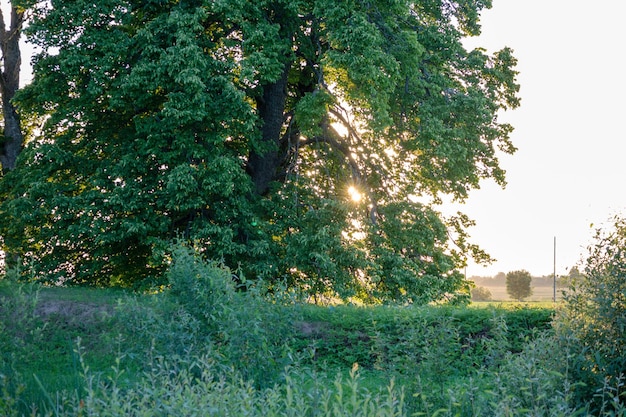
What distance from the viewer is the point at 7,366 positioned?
650 cm

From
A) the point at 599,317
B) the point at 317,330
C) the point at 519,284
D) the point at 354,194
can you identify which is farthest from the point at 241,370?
the point at 519,284

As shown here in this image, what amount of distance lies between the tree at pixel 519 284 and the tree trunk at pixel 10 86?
125ft

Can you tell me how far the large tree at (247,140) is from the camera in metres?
15.3

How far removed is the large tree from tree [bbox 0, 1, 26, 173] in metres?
2.18

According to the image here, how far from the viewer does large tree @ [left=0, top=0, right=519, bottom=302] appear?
15328 mm

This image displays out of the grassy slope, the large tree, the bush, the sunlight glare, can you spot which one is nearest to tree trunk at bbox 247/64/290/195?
the large tree

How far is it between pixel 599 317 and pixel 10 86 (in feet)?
59.7

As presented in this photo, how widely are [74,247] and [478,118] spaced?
396 inches

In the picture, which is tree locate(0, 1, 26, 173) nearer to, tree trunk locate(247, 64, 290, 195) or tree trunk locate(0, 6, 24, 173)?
tree trunk locate(0, 6, 24, 173)

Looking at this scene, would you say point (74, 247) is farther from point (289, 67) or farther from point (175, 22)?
point (289, 67)

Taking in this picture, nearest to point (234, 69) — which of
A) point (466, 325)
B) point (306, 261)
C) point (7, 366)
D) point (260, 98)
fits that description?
point (260, 98)

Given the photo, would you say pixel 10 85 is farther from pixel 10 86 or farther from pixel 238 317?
pixel 238 317

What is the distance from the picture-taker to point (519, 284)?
2007 inches

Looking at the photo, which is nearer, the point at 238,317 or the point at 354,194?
the point at 238,317
